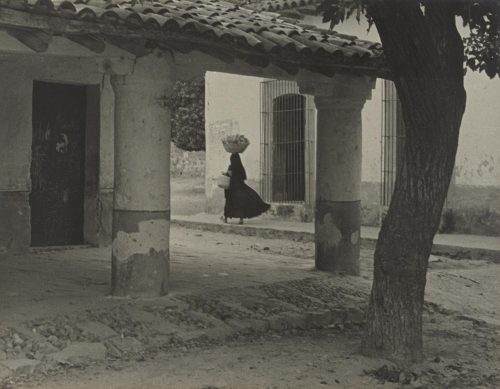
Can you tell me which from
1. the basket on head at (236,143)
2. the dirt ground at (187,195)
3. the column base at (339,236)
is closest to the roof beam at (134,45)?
the column base at (339,236)

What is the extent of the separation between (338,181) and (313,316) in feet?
7.30

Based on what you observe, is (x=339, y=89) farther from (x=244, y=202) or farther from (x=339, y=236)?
(x=244, y=202)

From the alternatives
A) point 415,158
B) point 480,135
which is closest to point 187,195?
point 480,135

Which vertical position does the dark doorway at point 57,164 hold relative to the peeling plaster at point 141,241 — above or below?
above

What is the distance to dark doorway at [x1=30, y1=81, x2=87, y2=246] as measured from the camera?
32.8 feet

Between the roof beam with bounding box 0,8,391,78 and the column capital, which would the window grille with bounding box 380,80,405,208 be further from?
the roof beam with bounding box 0,8,391,78

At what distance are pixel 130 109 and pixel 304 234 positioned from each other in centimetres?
700

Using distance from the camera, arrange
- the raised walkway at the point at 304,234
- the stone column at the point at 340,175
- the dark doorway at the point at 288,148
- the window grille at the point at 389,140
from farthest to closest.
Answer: the dark doorway at the point at 288,148 < the window grille at the point at 389,140 < the raised walkway at the point at 304,234 < the stone column at the point at 340,175

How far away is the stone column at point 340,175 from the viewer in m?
8.90

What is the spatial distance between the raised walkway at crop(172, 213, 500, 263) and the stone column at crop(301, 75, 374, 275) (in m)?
2.98

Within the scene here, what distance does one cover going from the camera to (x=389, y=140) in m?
14.0

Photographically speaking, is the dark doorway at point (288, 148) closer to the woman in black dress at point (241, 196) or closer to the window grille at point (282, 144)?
the window grille at point (282, 144)

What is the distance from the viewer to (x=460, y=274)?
990 cm

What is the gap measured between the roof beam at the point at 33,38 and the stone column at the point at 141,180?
0.81 metres
